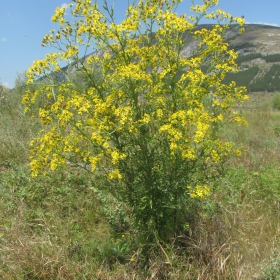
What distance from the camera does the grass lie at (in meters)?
3.21

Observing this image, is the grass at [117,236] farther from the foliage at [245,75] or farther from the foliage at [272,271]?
the foliage at [245,75]

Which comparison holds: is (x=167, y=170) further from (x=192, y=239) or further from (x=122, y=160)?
(x=192, y=239)

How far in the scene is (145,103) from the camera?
3094 millimetres

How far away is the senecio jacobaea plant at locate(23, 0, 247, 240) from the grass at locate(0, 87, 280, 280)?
0.42 meters

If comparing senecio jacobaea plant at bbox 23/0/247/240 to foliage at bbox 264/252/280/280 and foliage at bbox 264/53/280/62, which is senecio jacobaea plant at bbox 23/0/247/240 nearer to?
foliage at bbox 264/252/280/280

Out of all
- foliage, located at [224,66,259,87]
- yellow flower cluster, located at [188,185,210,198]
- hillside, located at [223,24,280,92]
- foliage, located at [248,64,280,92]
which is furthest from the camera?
foliage, located at [224,66,259,87]

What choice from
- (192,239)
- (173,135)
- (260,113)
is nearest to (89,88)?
(173,135)

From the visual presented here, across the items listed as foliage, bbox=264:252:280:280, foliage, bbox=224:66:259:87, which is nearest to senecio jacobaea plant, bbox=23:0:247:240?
foliage, bbox=264:252:280:280

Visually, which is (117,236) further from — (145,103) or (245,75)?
(245,75)

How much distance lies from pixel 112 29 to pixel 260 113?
8.21m

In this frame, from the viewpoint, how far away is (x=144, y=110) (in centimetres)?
307

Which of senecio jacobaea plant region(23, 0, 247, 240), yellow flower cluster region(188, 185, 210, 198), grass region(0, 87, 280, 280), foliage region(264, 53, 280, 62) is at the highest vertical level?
foliage region(264, 53, 280, 62)

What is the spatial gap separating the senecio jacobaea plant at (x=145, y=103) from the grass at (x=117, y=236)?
42 cm

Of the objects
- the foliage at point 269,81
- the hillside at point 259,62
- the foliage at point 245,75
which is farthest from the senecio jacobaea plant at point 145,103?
the foliage at point 245,75
